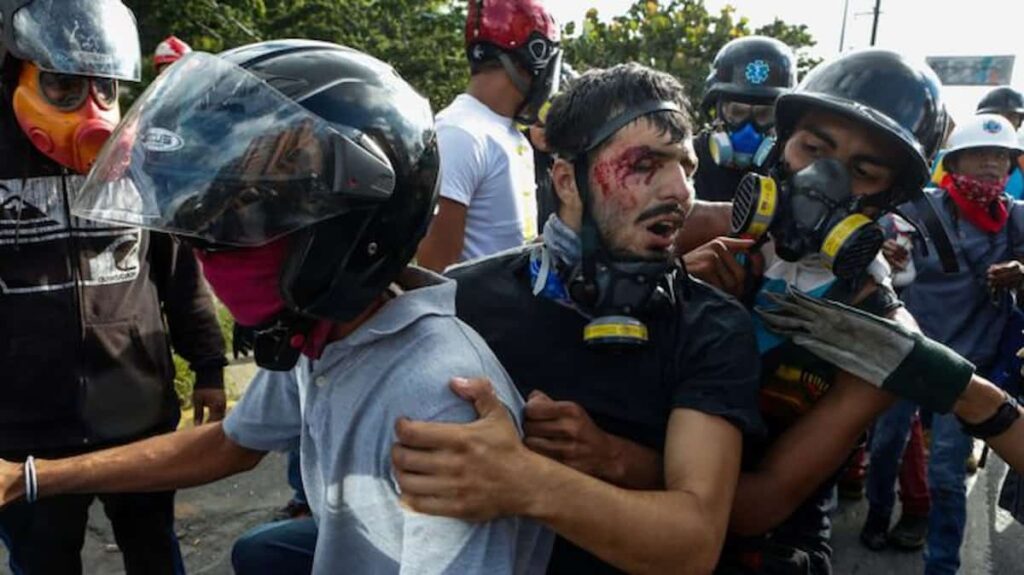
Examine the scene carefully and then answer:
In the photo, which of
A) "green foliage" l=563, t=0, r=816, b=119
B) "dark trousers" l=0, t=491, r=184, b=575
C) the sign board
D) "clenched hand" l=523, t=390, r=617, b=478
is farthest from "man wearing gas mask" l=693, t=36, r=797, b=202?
the sign board

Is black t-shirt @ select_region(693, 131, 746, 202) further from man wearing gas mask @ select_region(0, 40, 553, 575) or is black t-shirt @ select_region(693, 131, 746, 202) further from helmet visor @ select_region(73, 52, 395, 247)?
helmet visor @ select_region(73, 52, 395, 247)

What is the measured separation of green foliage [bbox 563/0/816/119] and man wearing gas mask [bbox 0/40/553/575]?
1670cm

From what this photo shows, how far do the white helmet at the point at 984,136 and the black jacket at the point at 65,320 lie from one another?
379 cm

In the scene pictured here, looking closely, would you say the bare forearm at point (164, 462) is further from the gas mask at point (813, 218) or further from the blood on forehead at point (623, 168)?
the gas mask at point (813, 218)

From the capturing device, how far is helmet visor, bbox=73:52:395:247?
4.38 feet

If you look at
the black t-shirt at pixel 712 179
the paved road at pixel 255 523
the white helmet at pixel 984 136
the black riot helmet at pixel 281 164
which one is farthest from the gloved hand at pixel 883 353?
the white helmet at pixel 984 136

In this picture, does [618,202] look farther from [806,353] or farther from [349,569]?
[349,569]

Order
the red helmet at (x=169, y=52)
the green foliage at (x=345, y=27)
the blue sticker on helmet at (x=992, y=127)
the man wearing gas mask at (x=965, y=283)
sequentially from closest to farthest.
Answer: the man wearing gas mask at (x=965, y=283)
the blue sticker on helmet at (x=992, y=127)
the red helmet at (x=169, y=52)
the green foliage at (x=345, y=27)

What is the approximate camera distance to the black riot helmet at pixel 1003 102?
6285 mm

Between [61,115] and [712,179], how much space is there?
2620 millimetres

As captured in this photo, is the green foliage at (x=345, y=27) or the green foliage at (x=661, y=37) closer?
the green foliage at (x=345, y=27)

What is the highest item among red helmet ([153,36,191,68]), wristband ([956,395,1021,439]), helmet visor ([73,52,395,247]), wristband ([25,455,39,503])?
helmet visor ([73,52,395,247])

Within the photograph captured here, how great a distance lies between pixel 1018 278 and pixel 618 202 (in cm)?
285

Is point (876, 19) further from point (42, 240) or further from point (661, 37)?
point (42, 240)
